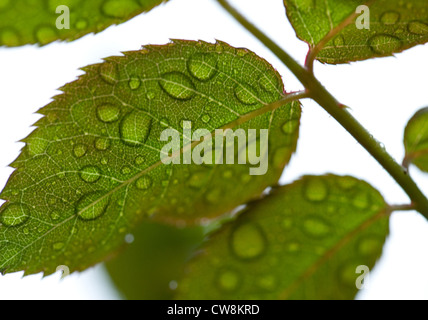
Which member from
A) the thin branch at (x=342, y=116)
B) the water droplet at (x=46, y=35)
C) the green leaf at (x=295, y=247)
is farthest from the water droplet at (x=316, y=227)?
the water droplet at (x=46, y=35)

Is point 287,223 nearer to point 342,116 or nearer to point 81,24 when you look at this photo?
point 342,116

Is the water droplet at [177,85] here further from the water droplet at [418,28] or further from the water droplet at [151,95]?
the water droplet at [418,28]

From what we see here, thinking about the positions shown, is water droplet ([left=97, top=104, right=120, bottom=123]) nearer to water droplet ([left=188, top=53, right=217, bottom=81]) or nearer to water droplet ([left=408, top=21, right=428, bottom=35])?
water droplet ([left=188, top=53, right=217, bottom=81])

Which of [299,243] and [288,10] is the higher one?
[288,10]

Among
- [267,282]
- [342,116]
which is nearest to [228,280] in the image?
[267,282]

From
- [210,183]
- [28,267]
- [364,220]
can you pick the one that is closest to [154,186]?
[210,183]

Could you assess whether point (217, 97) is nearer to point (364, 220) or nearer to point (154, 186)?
point (154, 186)

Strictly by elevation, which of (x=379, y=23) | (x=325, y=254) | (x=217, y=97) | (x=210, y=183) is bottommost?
(x=325, y=254)
